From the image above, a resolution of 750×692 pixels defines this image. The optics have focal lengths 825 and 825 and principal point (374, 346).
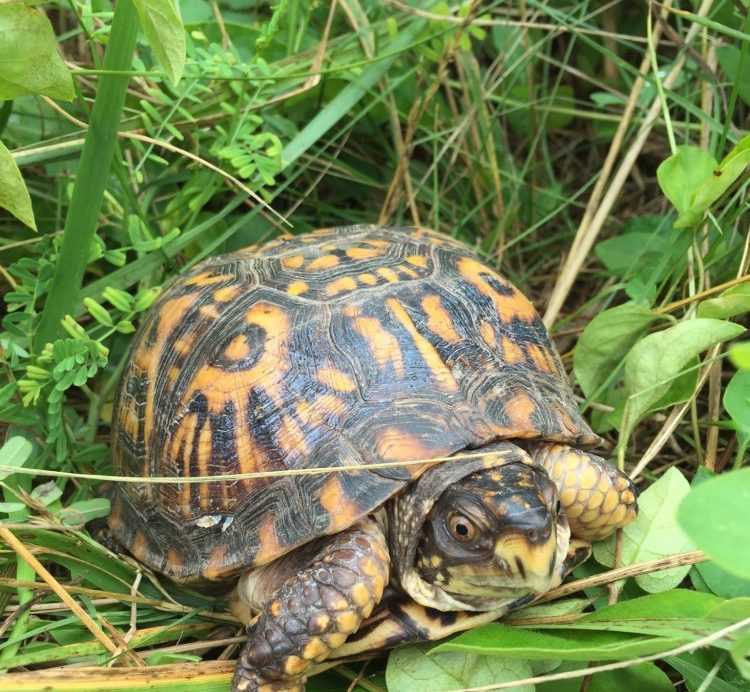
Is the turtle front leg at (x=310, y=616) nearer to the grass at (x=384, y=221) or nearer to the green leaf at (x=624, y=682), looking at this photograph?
the grass at (x=384, y=221)

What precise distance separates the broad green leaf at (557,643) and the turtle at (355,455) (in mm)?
63

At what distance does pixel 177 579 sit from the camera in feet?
5.28

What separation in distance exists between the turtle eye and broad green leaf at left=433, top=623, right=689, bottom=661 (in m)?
0.17

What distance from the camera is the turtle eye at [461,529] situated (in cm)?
137

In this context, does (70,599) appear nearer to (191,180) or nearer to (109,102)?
(109,102)

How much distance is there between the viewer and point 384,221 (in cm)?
250

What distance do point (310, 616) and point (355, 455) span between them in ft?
0.91

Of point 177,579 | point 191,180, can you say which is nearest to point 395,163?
point 191,180

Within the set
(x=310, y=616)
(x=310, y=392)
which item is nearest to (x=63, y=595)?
(x=310, y=616)

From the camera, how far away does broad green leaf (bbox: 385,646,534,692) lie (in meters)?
1.36

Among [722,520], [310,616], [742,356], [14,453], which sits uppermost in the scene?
[742,356]

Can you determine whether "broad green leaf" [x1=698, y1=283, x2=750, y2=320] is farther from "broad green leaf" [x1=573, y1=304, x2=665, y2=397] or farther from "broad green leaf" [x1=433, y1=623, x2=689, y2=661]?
"broad green leaf" [x1=433, y1=623, x2=689, y2=661]

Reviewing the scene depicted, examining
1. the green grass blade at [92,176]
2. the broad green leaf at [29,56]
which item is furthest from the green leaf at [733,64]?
the broad green leaf at [29,56]

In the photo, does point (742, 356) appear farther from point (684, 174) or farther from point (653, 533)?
point (684, 174)
